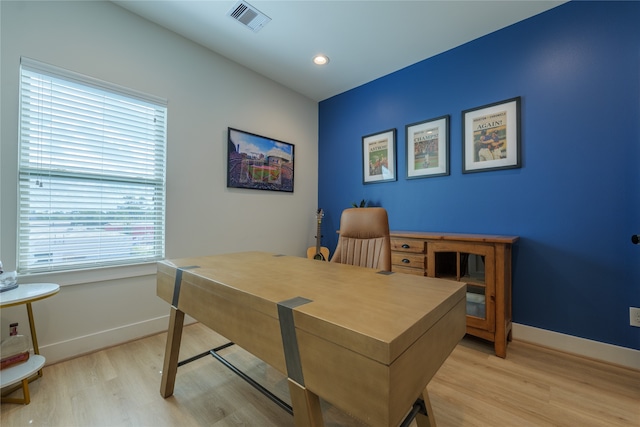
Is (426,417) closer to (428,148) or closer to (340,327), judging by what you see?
(340,327)

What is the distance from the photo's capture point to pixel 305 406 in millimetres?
770

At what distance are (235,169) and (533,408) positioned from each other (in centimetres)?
300

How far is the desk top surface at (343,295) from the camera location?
0.63 m

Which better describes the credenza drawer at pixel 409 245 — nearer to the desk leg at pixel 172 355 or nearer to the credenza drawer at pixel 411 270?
the credenza drawer at pixel 411 270

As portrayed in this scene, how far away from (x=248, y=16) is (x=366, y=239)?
2.10 meters

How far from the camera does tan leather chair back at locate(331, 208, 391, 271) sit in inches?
67.4

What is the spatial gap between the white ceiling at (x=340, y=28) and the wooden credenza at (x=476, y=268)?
1.86 metres

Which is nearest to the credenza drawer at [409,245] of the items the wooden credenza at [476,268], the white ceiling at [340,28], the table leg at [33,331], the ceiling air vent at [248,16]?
the wooden credenza at [476,268]

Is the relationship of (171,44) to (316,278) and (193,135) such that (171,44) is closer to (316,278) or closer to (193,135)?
(193,135)

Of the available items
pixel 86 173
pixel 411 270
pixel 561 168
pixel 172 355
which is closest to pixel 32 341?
pixel 172 355

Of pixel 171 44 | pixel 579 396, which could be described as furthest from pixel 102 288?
pixel 579 396

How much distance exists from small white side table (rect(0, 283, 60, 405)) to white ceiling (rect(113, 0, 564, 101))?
7.29 feet

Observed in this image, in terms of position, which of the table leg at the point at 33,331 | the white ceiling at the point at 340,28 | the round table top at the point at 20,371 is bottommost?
the round table top at the point at 20,371

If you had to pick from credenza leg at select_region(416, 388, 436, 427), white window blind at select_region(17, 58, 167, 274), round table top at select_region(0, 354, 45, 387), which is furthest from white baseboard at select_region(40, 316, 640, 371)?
credenza leg at select_region(416, 388, 436, 427)
